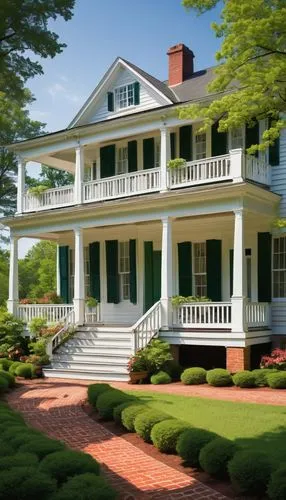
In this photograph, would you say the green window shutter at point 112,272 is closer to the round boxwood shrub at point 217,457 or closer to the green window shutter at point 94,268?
the green window shutter at point 94,268

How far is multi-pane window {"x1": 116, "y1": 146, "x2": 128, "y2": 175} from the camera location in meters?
21.5

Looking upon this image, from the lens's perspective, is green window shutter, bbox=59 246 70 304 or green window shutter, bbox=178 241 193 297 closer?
green window shutter, bbox=178 241 193 297

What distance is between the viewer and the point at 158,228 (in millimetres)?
20469

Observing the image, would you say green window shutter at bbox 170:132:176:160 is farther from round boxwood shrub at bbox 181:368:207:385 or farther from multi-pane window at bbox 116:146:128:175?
round boxwood shrub at bbox 181:368:207:385

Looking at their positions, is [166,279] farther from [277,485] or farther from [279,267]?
[277,485]

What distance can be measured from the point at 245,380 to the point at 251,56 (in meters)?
7.72

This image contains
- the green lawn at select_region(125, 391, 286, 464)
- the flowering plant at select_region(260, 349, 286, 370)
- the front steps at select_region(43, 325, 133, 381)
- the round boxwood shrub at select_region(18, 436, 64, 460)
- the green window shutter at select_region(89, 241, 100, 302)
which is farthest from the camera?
the green window shutter at select_region(89, 241, 100, 302)

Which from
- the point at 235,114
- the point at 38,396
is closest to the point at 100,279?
the point at 38,396

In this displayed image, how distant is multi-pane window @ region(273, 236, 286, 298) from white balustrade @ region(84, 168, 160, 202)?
4.24 metres

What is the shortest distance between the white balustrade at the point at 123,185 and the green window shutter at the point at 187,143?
1318 millimetres

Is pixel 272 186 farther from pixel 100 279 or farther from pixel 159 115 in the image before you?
pixel 100 279

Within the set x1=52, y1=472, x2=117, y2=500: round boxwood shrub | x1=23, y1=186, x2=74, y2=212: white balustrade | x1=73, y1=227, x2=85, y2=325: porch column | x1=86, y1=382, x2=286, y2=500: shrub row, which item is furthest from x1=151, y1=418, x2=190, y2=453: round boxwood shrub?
x1=23, y1=186, x2=74, y2=212: white balustrade

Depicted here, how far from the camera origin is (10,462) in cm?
639

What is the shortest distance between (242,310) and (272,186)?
4420 mm
